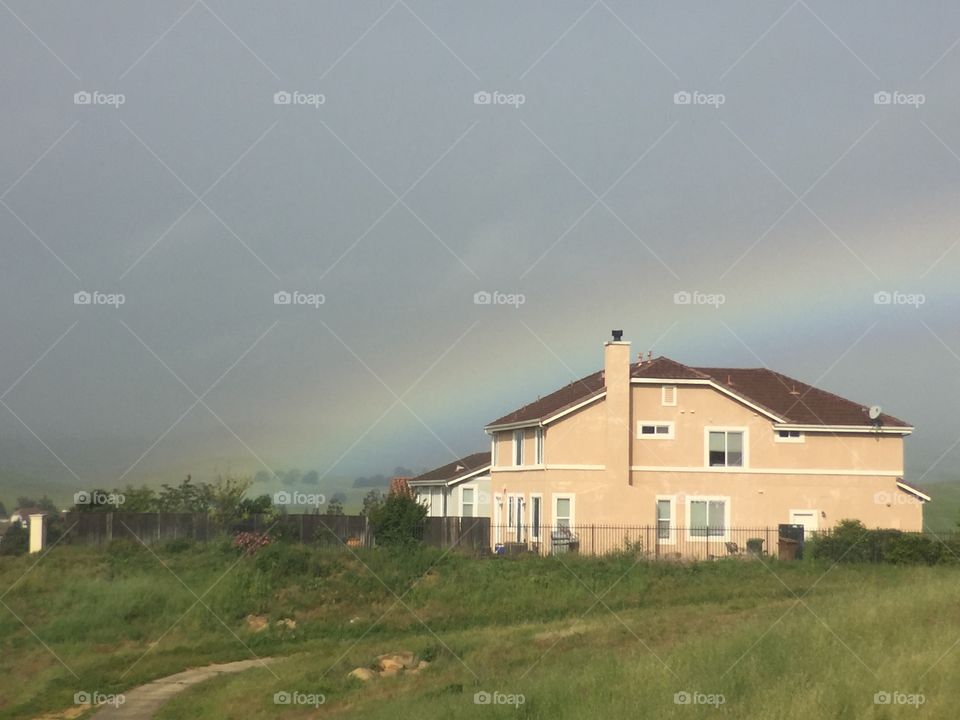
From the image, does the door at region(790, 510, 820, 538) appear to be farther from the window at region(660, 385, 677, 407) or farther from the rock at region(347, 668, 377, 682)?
the rock at region(347, 668, 377, 682)

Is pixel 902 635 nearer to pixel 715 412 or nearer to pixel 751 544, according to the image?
pixel 751 544

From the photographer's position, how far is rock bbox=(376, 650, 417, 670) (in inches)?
961

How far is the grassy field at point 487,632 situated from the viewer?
16875mm

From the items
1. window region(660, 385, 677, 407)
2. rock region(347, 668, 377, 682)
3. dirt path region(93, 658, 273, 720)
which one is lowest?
dirt path region(93, 658, 273, 720)

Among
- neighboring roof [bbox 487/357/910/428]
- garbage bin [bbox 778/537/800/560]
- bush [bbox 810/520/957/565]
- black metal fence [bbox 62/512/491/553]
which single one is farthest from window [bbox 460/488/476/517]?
bush [bbox 810/520/957/565]

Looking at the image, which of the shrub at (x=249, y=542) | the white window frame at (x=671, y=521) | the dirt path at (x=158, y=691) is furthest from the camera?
the white window frame at (x=671, y=521)

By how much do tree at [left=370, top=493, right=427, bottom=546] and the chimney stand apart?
7.67 metres

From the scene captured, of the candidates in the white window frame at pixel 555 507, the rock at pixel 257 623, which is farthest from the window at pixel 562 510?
the rock at pixel 257 623

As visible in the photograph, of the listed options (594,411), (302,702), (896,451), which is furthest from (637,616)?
(896,451)

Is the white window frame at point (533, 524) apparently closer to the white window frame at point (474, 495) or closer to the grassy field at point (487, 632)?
the grassy field at point (487, 632)

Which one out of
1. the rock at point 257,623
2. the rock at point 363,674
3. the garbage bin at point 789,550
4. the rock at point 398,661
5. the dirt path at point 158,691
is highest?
the garbage bin at point 789,550

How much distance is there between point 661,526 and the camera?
44594 millimetres

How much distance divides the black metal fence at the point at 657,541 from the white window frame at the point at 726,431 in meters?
2.42

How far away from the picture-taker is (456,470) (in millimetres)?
63250
